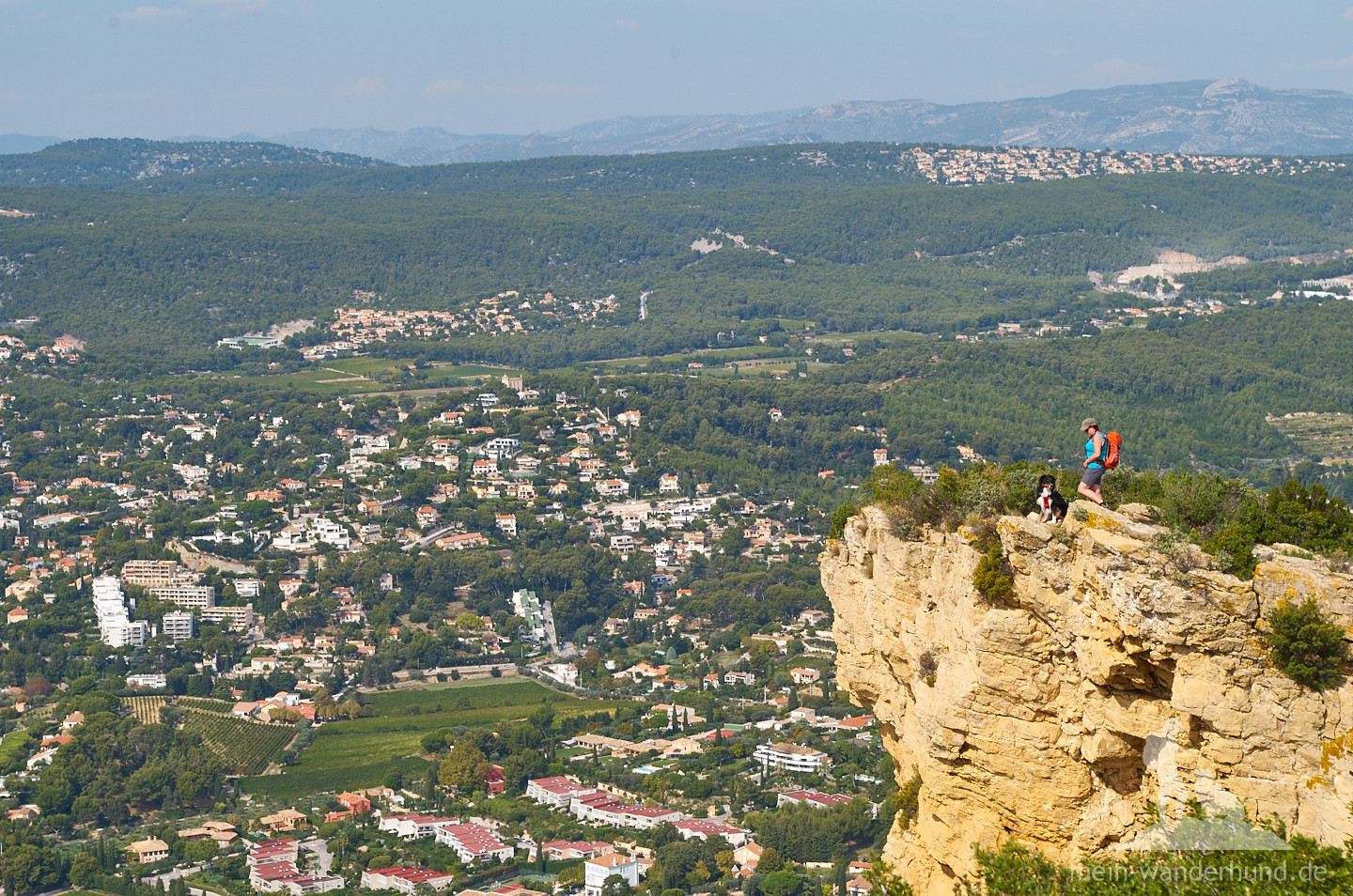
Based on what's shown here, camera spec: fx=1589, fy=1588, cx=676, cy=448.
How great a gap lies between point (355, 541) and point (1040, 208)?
112357mm

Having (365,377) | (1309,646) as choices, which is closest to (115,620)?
(365,377)

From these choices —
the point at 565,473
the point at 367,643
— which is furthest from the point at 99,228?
the point at 367,643

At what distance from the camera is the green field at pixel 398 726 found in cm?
4344

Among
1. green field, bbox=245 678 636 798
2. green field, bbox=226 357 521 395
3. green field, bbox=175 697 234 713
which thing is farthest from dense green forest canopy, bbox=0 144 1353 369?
green field, bbox=175 697 234 713

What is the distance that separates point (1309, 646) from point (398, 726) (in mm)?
43014

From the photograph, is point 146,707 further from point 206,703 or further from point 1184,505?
point 1184,505

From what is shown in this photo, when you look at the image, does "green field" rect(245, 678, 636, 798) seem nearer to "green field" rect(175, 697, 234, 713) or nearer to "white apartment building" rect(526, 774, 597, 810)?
"white apartment building" rect(526, 774, 597, 810)

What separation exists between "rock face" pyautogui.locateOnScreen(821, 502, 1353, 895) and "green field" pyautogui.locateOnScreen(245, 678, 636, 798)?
33878 mm

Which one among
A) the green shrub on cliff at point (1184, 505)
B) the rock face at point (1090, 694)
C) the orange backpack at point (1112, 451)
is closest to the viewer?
the rock face at point (1090, 694)

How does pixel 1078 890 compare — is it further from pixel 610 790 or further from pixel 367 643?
pixel 367 643

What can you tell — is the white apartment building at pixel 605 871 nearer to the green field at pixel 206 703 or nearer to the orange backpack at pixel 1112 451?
the green field at pixel 206 703

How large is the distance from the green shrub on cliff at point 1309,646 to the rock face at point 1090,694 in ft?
0.26

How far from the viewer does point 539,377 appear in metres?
103

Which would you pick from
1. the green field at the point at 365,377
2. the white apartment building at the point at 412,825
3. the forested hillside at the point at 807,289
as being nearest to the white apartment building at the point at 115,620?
the white apartment building at the point at 412,825
